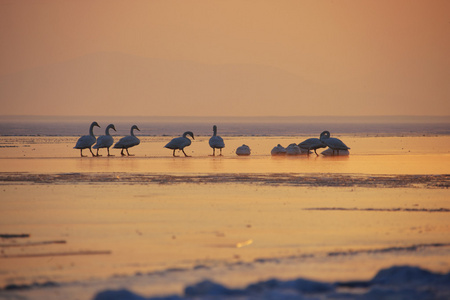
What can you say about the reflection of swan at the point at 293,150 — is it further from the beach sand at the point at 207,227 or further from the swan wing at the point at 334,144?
the beach sand at the point at 207,227

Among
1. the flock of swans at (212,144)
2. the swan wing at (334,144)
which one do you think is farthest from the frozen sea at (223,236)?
the swan wing at (334,144)

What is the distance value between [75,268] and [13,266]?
36.3 inches

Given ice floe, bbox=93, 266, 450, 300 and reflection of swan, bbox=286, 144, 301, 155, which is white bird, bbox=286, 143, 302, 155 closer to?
reflection of swan, bbox=286, 144, 301, 155

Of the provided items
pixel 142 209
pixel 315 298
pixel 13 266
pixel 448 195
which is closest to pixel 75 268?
pixel 13 266

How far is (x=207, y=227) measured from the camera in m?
13.5

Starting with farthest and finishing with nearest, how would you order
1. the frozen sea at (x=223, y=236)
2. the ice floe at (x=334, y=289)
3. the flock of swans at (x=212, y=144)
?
the flock of swans at (x=212, y=144) < the frozen sea at (x=223, y=236) < the ice floe at (x=334, y=289)

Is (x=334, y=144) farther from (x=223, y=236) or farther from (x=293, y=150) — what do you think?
(x=223, y=236)

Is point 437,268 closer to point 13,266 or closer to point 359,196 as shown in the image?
point 13,266

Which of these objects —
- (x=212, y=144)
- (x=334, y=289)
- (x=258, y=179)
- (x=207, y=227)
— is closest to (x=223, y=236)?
(x=207, y=227)

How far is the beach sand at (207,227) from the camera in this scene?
9867 mm

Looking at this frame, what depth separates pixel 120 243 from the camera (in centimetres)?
1193

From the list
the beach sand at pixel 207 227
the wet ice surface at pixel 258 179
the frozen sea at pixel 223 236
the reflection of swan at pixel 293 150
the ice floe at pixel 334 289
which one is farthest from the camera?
the reflection of swan at pixel 293 150

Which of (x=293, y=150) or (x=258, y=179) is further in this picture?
(x=293, y=150)

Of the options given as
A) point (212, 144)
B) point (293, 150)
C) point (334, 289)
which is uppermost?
point (212, 144)
